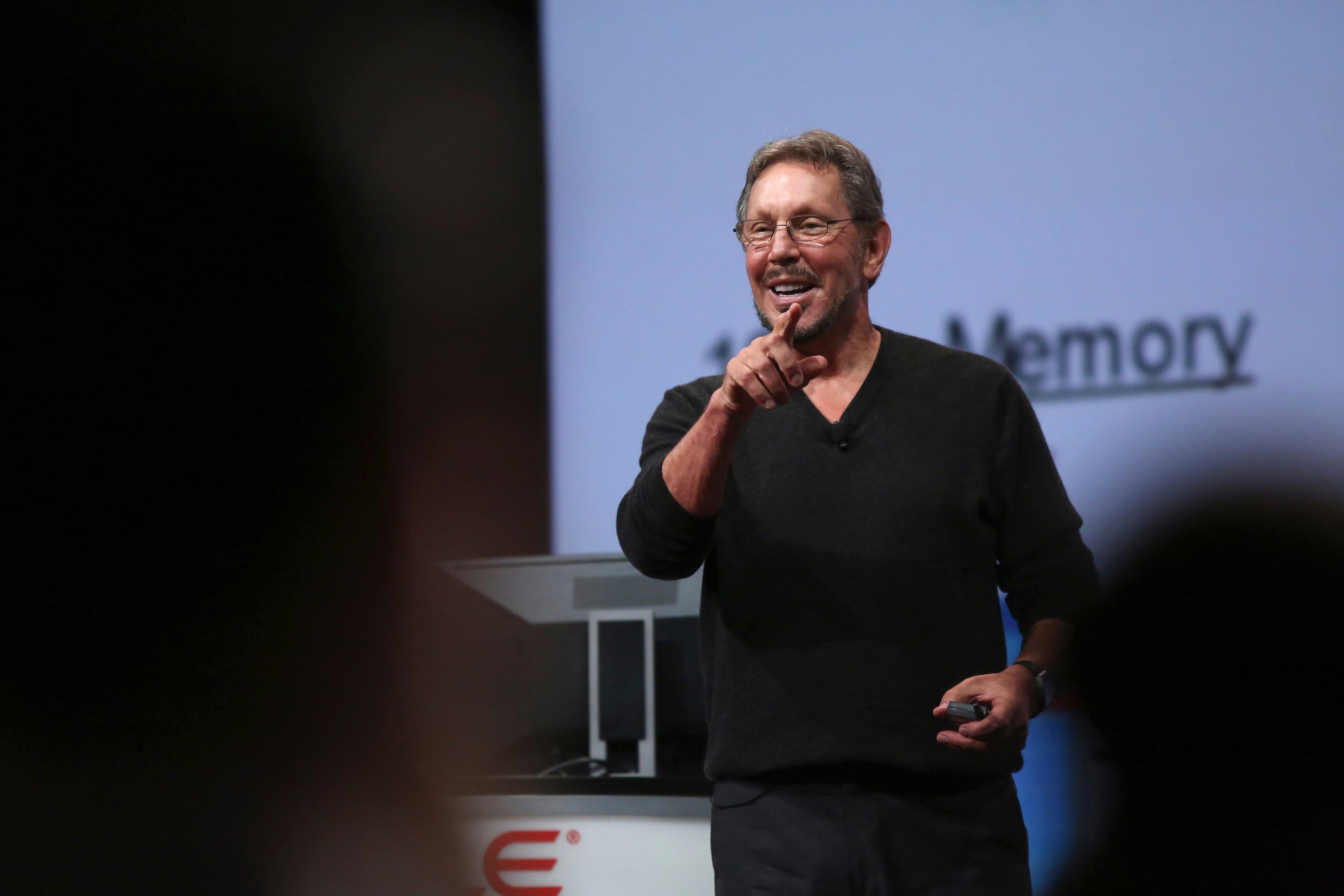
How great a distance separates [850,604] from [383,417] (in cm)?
178

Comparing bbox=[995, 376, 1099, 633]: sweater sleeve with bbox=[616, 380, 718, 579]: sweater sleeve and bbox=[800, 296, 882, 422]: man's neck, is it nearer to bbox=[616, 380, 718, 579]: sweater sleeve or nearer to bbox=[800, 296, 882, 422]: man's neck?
bbox=[800, 296, 882, 422]: man's neck

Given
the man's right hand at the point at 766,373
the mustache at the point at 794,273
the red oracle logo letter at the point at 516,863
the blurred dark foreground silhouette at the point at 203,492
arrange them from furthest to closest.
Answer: the blurred dark foreground silhouette at the point at 203,492 → the red oracle logo letter at the point at 516,863 → the mustache at the point at 794,273 → the man's right hand at the point at 766,373

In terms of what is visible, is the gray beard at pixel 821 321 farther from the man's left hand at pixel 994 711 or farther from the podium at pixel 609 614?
the podium at pixel 609 614

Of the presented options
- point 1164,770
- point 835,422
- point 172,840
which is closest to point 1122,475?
point 1164,770

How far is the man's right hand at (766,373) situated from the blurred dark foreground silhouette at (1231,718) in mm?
1340

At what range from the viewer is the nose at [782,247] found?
1.07 m

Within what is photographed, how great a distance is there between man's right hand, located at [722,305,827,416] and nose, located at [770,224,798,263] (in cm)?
18

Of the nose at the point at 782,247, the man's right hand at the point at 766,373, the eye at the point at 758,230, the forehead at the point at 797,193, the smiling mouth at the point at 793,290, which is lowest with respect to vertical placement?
the man's right hand at the point at 766,373

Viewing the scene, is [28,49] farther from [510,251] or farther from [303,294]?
[510,251]

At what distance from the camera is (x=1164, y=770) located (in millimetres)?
1879

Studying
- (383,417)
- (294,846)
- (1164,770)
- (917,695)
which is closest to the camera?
(917,695)

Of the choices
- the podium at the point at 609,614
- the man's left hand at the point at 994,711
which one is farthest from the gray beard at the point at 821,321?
the podium at the point at 609,614

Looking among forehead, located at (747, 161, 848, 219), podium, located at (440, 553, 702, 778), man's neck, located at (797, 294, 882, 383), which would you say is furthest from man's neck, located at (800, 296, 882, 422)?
podium, located at (440, 553, 702, 778)

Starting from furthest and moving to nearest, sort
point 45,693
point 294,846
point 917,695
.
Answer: point 294,846 < point 45,693 < point 917,695
